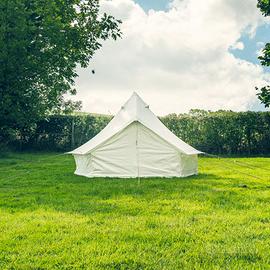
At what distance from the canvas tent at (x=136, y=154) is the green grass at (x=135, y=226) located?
4.73ft

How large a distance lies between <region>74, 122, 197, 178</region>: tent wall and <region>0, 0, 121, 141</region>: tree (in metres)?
6.54

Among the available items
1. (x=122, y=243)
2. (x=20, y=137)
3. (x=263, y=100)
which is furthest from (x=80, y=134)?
(x=122, y=243)

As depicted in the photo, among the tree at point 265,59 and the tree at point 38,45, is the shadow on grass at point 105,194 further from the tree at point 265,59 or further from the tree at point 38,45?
the tree at point 38,45

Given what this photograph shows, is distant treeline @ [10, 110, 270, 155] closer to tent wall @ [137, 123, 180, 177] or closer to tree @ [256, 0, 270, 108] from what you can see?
tree @ [256, 0, 270, 108]

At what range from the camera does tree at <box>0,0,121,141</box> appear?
50.0 ft

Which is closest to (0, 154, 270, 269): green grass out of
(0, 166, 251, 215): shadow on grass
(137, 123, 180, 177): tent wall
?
(0, 166, 251, 215): shadow on grass

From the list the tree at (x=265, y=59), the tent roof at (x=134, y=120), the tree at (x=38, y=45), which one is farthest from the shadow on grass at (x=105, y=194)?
the tree at (x=38, y=45)

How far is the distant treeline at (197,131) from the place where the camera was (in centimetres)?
1973

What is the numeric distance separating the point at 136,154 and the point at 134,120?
883 mm

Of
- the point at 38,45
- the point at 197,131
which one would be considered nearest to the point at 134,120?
the point at 38,45

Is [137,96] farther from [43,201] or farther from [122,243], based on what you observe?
[122,243]

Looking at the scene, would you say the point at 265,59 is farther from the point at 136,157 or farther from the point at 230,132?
the point at 230,132

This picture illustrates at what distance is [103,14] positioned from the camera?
15.7 m

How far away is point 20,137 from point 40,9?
8530mm
